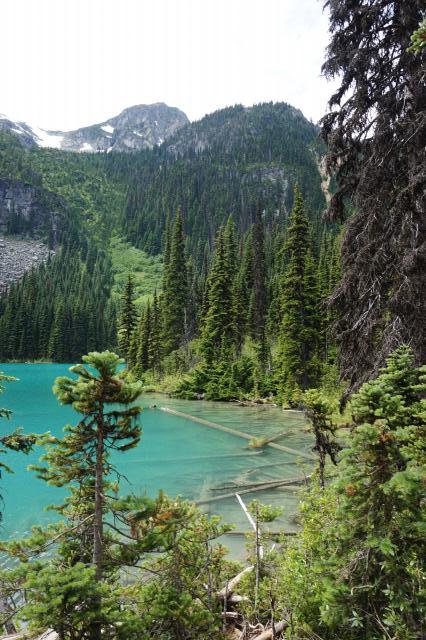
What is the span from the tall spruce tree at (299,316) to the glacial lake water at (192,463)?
324cm

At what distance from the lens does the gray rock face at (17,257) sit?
130 metres

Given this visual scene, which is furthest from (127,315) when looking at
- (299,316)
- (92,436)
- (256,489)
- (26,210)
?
(26,210)

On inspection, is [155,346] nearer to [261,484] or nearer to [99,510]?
[261,484]

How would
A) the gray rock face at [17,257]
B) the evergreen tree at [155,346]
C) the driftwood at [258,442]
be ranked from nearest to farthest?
the driftwood at [258,442] → the evergreen tree at [155,346] → the gray rock face at [17,257]

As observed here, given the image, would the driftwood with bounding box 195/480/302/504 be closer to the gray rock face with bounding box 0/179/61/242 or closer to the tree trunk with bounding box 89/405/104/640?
the tree trunk with bounding box 89/405/104/640

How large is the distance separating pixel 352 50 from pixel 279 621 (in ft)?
34.8

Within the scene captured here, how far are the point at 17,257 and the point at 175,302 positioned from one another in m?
115

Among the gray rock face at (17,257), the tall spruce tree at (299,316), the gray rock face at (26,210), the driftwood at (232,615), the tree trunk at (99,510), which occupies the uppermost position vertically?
the gray rock face at (26,210)

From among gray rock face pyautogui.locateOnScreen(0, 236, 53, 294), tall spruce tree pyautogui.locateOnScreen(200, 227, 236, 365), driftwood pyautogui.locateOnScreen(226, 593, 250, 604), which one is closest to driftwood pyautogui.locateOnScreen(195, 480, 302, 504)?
driftwood pyautogui.locateOnScreen(226, 593, 250, 604)

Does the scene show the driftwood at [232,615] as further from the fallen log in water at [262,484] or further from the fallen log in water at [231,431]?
the fallen log in water at [231,431]

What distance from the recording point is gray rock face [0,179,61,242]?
158 metres

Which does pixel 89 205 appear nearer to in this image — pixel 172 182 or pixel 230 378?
pixel 172 182

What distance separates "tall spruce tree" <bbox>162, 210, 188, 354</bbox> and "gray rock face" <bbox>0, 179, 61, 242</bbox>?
411 ft

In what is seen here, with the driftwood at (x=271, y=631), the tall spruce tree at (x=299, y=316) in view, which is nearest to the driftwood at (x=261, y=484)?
the driftwood at (x=271, y=631)
